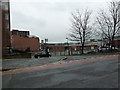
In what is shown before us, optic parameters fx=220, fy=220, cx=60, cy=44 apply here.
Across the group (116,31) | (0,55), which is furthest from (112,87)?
(116,31)

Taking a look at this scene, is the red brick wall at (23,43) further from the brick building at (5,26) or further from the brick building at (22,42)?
the brick building at (5,26)

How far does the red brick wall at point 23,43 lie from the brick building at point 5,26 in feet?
57.7

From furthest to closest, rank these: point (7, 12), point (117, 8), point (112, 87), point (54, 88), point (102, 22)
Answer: point (7, 12), point (102, 22), point (117, 8), point (54, 88), point (112, 87)

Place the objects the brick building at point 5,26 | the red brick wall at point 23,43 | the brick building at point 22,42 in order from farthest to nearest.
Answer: the red brick wall at point 23,43 → the brick building at point 22,42 → the brick building at point 5,26

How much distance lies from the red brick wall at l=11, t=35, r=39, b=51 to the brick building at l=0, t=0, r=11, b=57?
17.6 metres

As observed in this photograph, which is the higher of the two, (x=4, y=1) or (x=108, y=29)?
(x=4, y=1)

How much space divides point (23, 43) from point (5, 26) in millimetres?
27694

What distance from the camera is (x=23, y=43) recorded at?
3199 inches

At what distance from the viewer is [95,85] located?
8688mm

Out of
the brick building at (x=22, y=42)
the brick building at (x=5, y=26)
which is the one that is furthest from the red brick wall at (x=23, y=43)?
the brick building at (x=5, y=26)

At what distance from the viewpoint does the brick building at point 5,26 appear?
49594mm

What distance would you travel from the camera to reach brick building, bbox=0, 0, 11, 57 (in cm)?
4959

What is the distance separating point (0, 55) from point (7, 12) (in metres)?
15.5

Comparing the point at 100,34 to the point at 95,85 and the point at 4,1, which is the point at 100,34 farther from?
the point at 95,85
